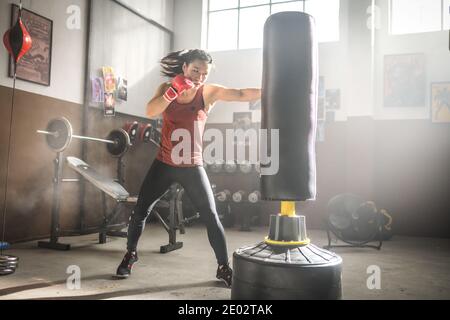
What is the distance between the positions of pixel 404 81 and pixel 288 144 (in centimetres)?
490

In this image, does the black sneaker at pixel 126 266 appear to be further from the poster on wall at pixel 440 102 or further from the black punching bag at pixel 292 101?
the poster on wall at pixel 440 102

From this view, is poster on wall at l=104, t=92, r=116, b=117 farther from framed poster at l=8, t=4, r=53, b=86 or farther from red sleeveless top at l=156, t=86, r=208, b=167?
red sleeveless top at l=156, t=86, r=208, b=167

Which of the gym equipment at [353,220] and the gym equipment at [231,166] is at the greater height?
the gym equipment at [231,166]

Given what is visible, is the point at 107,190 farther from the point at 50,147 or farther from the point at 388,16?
the point at 388,16

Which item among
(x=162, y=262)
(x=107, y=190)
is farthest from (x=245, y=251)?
(x=107, y=190)

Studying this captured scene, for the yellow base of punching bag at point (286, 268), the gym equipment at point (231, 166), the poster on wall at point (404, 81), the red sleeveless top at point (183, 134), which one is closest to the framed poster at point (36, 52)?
the red sleeveless top at point (183, 134)

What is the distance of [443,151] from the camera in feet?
17.6

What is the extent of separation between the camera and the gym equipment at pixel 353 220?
4.32 metres

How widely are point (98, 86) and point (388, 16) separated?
4.32 meters

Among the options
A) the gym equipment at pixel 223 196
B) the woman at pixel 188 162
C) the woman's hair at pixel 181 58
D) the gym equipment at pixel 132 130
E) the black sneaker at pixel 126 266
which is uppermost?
the woman's hair at pixel 181 58

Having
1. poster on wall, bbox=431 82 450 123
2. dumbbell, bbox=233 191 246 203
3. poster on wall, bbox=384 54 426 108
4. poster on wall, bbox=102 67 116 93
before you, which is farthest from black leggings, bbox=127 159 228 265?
poster on wall, bbox=431 82 450 123

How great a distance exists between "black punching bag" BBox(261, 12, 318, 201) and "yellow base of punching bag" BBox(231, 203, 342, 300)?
13 centimetres

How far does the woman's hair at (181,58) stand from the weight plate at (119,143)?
2133mm

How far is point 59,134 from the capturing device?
404cm
